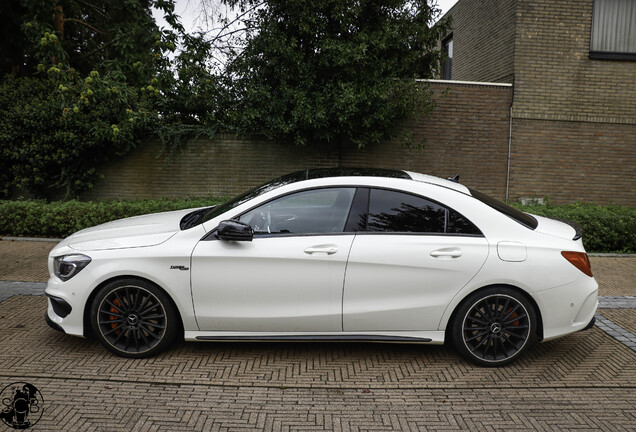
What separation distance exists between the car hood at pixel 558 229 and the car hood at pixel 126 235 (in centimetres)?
322

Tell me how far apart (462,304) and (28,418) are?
3291 mm

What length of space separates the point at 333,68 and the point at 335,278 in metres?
7.38

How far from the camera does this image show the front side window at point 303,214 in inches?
164

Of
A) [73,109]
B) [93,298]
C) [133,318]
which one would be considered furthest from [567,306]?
[73,109]

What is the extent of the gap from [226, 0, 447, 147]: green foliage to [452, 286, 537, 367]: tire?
658 cm

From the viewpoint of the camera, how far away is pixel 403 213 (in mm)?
4234

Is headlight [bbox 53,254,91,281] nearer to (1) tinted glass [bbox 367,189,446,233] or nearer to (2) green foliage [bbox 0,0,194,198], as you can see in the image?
→ (1) tinted glass [bbox 367,189,446,233]

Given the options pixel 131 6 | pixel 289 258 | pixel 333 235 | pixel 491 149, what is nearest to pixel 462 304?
pixel 333 235

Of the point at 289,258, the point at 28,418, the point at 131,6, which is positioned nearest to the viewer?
the point at 28,418

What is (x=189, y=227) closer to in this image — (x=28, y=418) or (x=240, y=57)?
(x=28, y=418)

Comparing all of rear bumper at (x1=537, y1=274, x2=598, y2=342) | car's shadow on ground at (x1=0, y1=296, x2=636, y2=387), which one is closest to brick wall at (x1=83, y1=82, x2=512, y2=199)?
car's shadow on ground at (x1=0, y1=296, x2=636, y2=387)

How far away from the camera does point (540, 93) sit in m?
11.9

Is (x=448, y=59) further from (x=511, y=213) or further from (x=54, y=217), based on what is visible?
(x=511, y=213)

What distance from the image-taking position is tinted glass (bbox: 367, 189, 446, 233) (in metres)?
4.18
